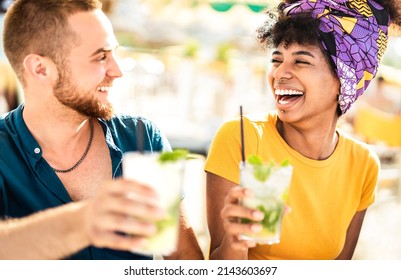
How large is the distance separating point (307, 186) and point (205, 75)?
511 cm

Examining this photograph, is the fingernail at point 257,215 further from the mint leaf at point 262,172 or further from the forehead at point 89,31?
the forehead at point 89,31

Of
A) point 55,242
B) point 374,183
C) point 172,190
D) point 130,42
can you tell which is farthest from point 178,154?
point 130,42

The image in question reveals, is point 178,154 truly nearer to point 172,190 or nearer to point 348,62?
point 172,190

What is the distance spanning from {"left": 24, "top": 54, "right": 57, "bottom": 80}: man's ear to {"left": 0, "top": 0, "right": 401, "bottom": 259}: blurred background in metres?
2.20

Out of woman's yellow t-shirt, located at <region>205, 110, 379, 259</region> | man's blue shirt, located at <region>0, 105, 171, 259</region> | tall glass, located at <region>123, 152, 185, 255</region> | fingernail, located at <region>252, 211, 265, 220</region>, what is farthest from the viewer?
woman's yellow t-shirt, located at <region>205, 110, 379, 259</region>

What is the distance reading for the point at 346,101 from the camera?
7.06 feet

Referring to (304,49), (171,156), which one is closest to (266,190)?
(171,156)

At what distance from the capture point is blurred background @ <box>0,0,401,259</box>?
188 inches

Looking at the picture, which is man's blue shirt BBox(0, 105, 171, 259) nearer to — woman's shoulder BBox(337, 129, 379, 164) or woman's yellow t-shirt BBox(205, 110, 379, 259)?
woman's yellow t-shirt BBox(205, 110, 379, 259)

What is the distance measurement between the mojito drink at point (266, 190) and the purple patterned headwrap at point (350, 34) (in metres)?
0.70

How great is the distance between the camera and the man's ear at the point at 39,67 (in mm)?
1866

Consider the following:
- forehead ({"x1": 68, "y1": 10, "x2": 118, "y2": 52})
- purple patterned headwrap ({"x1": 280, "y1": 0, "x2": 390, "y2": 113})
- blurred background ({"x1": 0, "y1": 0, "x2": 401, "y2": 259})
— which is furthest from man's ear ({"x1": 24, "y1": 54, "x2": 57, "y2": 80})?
blurred background ({"x1": 0, "y1": 0, "x2": 401, "y2": 259})

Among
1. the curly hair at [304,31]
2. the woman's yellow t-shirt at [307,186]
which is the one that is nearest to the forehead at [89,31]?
the woman's yellow t-shirt at [307,186]
